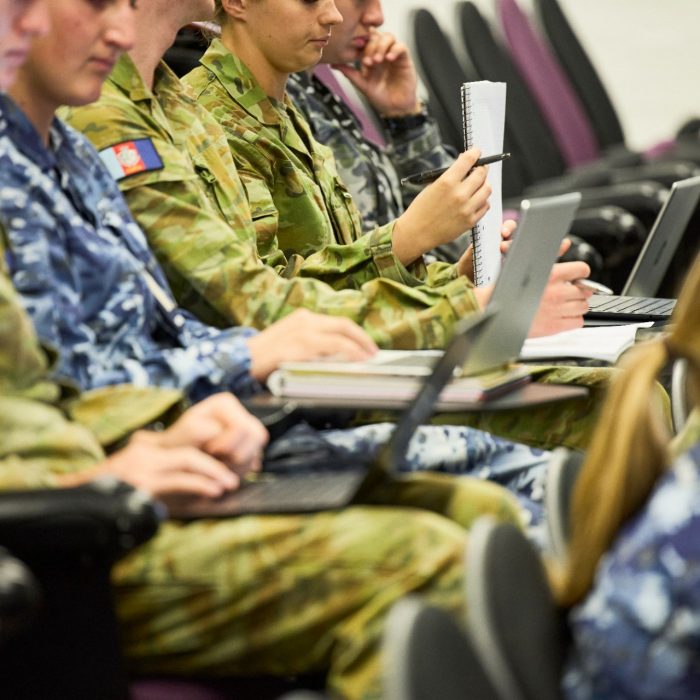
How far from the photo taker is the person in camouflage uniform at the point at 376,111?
9.48ft

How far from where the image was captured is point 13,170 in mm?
1495

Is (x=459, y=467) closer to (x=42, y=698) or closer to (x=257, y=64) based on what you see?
(x=42, y=698)

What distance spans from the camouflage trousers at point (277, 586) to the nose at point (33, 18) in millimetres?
526

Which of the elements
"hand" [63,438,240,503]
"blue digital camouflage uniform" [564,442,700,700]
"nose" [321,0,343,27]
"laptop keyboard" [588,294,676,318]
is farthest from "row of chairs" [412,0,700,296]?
"blue digital camouflage uniform" [564,442,700,700]

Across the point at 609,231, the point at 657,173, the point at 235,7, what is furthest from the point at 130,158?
the point at 657,173

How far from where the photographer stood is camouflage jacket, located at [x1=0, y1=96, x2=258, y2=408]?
146cm

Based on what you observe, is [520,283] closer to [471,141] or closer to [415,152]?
[471,141]

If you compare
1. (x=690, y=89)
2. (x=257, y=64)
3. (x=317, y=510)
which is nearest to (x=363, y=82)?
(x=257, y=64)

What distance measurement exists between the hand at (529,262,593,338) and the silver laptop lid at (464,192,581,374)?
0.90 feet

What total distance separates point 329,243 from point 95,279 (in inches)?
35.9

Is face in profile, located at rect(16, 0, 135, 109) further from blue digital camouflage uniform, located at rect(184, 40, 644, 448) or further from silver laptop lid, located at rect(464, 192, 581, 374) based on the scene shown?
blue digital camouflage uniform, located at rect(184, 40, 644, 448)

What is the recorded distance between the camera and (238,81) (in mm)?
2391

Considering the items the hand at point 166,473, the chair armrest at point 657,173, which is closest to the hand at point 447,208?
the hand at point 166,473

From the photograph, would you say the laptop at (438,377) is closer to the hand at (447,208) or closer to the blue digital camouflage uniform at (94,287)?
the blue digital camouflage uniform at (94,287)
